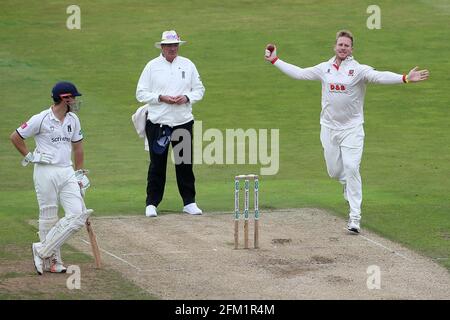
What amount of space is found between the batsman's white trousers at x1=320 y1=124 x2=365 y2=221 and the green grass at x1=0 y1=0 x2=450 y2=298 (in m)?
0.47

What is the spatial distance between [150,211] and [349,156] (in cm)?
266

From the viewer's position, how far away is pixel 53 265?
39.7ft

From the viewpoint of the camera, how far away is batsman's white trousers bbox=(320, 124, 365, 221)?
47.0 ft

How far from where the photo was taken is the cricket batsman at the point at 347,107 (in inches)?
562

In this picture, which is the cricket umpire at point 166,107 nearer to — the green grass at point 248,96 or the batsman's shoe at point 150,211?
the batsman's shoe at point 150,211

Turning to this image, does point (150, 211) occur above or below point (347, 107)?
below

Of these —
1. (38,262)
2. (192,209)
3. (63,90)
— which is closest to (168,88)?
(192,209)

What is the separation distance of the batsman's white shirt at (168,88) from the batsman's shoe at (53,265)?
143 inches

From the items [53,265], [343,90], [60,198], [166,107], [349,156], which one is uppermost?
[343,90]

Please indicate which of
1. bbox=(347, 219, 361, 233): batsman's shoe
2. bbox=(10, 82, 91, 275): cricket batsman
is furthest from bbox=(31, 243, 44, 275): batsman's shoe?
bbox=(347, 219, 361, 233): batsman's shoe

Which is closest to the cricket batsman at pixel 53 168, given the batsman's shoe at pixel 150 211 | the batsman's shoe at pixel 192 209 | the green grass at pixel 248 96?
the green grass at pixel 248 96

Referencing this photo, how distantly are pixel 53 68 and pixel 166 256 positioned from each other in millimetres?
14243

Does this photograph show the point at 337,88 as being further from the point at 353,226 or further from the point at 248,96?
the point at 248,96

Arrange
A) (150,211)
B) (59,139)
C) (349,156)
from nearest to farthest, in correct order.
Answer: (59,139), (349,156), (150,211)
